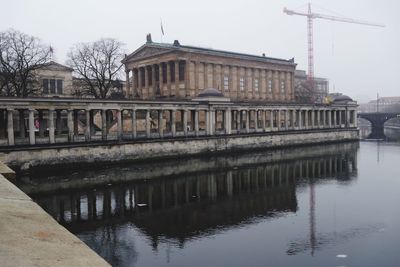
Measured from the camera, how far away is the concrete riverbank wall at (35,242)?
709 cm

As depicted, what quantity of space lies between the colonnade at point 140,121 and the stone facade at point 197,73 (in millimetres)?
9023

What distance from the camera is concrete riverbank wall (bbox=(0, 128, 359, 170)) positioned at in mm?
37938

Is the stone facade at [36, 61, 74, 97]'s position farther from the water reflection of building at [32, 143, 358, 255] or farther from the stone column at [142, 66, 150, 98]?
the water reflection of building at [32, 143, 358, 255]

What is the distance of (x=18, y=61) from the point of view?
2050 inches

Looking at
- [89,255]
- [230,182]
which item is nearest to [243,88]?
[230,182]

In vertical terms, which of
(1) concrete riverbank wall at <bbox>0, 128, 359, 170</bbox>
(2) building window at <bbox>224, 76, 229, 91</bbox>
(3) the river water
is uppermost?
(2) building window at <bbox>224, 76, 229, 91</bbox>

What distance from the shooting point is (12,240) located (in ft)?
26.2

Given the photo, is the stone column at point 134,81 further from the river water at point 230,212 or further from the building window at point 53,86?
the river water at point 230,212

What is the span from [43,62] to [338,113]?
56.1 meters

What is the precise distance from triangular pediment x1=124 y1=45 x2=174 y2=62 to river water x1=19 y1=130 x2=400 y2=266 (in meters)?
38.3

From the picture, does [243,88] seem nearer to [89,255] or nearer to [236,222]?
[236,222]

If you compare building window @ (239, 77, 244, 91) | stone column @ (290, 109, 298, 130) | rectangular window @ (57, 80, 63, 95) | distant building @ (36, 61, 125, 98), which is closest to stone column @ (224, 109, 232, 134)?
stone column @ (290, 109, 298, 130)

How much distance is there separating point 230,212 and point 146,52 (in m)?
62.5

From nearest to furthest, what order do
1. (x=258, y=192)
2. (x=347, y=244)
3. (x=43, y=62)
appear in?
(x=347, y=244) → (x=258, y=192) → (x=43, y=62)
